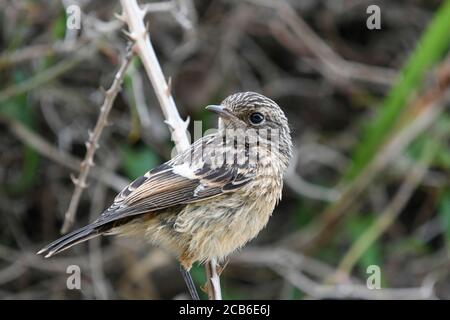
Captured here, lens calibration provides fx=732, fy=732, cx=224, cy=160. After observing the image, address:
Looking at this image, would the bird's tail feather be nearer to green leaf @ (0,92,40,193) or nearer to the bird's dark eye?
the bird's dark eye

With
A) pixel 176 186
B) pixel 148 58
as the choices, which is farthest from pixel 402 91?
pixel 148 58

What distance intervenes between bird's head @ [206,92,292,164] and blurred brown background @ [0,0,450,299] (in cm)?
86

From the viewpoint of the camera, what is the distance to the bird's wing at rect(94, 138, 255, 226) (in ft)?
13.4

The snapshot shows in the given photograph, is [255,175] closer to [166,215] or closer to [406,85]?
[166,215]

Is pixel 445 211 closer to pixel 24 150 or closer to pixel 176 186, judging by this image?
pixel 176 186

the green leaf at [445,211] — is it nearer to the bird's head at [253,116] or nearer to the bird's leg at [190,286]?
the bird's head at [253,116]

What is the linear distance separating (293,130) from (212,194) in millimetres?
1960

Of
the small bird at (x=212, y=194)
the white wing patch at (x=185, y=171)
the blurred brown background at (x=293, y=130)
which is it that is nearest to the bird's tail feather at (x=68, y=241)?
the small bird at (x=212, y=194)

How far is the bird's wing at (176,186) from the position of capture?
161 inches

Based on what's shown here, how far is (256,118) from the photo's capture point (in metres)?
4.62

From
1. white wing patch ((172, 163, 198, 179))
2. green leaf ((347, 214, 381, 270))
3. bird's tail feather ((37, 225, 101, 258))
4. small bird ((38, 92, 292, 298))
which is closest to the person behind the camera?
bird's tail feather ((37, 225, 101, 258))

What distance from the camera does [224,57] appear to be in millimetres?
6777

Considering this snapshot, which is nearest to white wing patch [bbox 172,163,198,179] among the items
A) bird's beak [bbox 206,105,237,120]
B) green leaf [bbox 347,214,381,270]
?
bird's beak [bbox 206,105,237,120]

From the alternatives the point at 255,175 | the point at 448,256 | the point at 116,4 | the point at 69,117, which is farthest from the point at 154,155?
the point at 448,256
